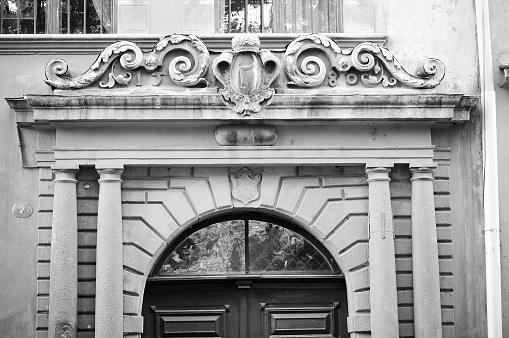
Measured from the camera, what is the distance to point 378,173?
11453mm

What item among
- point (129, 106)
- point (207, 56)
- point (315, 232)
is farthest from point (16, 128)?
point (315, 232)

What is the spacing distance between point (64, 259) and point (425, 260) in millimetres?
4401

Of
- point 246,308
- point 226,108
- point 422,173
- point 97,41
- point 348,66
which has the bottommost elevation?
point 246,308

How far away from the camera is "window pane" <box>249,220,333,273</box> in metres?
12.0

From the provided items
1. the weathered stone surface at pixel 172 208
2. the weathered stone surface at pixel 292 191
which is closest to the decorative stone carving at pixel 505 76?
the weathered stone surface at pixel 292 191

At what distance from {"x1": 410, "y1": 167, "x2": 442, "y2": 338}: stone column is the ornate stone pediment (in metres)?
1.32

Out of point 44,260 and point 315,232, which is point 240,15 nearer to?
point 315,232

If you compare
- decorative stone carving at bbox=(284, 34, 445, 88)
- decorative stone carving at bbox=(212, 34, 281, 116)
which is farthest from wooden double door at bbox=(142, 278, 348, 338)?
decorative stone carving at bbox=(284, 34, 445, 88)

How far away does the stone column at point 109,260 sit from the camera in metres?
11.0

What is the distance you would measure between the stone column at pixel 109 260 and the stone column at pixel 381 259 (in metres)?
3.08

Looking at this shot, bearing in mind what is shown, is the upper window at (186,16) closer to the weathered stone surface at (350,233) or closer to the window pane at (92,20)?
the window pane at (92,20)

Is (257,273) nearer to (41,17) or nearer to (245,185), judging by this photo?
(245,185)

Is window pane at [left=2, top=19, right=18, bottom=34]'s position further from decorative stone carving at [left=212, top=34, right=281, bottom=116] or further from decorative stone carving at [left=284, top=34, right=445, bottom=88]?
decorative stone carving at [left=284, top=34, right=445, bottom=88]

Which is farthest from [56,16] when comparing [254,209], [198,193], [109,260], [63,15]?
[254,209]
